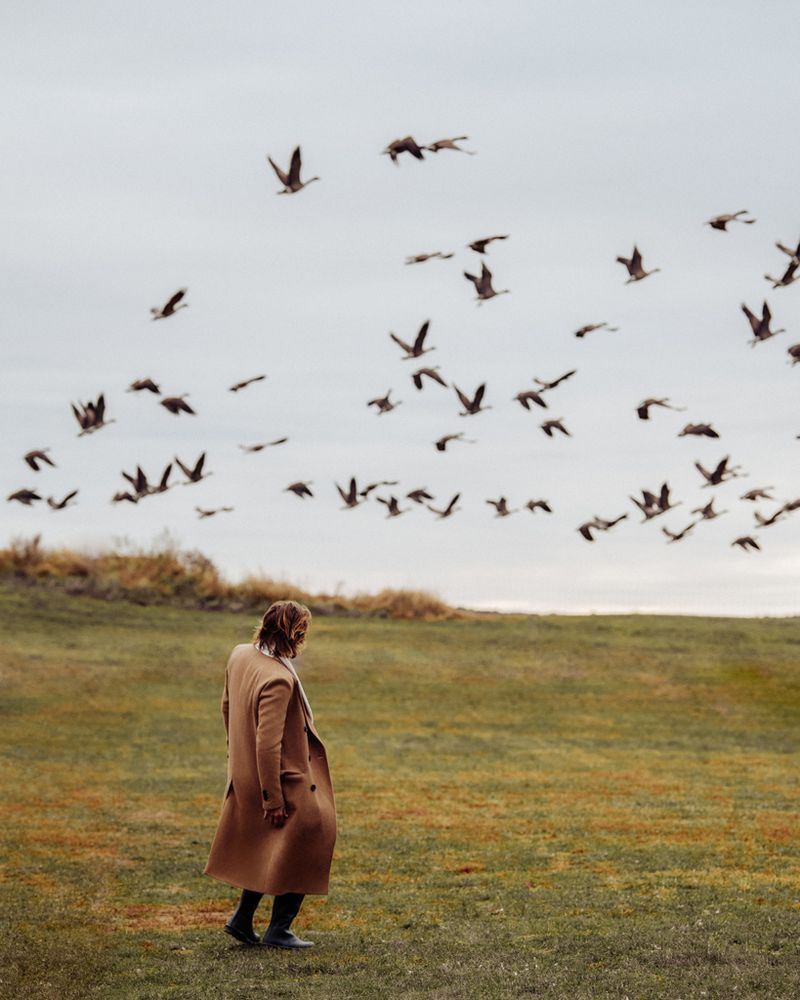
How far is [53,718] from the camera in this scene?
29.0 metres

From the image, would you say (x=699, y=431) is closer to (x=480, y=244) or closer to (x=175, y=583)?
(x=480, y=244)

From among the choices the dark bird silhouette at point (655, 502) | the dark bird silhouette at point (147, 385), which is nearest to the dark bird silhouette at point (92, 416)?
the dark bird silhouette at point (147, 385)

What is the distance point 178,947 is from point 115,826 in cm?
774

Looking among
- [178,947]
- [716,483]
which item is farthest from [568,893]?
[716,483]

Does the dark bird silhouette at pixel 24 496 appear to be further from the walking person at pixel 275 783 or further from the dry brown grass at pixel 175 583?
the dry brown grass at pixel 175 583

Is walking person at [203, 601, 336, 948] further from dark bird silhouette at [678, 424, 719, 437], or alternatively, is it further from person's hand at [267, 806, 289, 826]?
dark bird silhouette at [678, 424, 719, 437]

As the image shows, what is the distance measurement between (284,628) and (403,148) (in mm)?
6128

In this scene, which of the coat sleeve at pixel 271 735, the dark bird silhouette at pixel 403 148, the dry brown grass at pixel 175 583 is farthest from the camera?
the dry brown grass at pixel 175 583

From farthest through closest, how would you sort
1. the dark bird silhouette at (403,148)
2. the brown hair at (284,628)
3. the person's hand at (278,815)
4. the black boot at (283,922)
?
1. the dark bird silhouette at (403,148)
2. the black boot at (283,922)
3. the brown hair at (284,628)
4. the person's hand at (278,815)

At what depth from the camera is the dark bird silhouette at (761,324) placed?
1521 centimetres

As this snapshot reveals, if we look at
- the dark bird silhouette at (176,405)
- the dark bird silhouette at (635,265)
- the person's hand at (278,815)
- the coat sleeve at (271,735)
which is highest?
the dark bird silhouette at (635,265)

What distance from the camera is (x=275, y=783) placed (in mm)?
9258

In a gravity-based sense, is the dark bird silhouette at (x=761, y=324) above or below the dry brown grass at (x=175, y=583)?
above

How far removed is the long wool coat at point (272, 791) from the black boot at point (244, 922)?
332 mm
